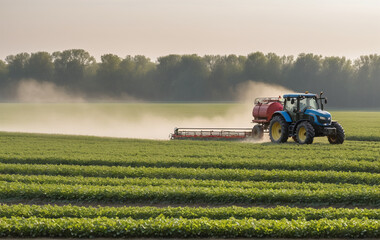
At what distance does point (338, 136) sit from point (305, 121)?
2.83 metres

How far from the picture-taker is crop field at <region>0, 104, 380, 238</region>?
10859mm

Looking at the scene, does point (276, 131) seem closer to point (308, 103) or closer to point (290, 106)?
point (290, 106)

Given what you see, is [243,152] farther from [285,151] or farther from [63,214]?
[63,214]

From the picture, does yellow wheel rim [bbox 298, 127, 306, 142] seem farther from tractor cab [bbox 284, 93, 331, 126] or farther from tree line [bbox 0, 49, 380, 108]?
tree line [bbox 0, 49, 380, 108]

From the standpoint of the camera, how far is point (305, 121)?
2648 centimetres

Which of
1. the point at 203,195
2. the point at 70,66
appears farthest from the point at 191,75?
the point at 203,195

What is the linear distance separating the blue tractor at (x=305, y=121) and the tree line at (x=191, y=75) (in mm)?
104583

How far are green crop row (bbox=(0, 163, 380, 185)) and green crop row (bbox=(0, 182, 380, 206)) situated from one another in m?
2.45

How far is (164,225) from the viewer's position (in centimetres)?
1087

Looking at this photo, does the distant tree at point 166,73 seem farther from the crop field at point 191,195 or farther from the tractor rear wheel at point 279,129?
the crop field at point 191,195

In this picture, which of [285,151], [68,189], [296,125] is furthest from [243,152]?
[68,189]

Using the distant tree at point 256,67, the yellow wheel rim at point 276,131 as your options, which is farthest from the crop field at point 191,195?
the distant tree at point 256,67

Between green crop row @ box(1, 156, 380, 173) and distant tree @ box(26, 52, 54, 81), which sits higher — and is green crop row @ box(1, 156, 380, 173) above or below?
below

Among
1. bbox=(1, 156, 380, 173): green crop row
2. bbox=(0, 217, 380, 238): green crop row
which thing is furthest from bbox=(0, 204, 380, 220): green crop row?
bbox=(1, 156, 380, 173): green crop row
